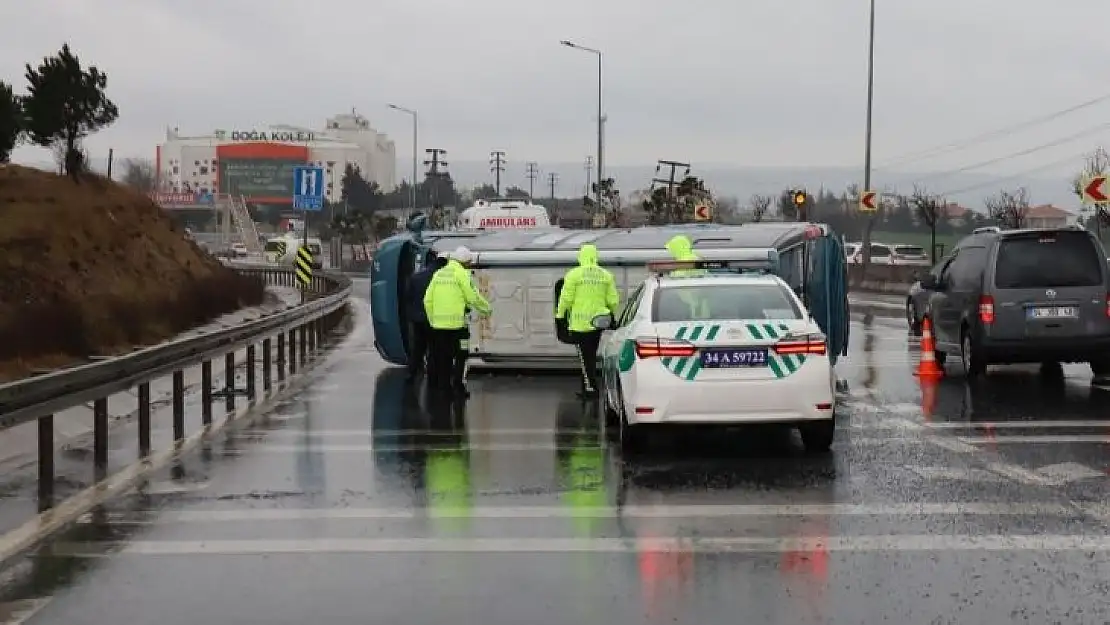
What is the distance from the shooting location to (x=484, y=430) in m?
13.1

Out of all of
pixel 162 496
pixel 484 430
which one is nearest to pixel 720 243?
pixel 484 430

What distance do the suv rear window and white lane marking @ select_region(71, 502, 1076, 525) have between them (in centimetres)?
747

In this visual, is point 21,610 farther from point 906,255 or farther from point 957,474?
point 906,255

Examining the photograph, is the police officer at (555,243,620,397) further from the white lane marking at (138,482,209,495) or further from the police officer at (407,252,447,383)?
the white lane marking at (138,482,209,495)

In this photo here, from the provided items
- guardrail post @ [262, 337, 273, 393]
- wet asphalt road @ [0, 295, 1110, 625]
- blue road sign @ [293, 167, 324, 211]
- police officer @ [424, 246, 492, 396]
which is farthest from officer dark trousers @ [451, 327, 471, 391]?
blue road sign @ [293, 167, 324, 211]

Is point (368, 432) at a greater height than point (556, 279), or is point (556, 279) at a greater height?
point (556, 279)

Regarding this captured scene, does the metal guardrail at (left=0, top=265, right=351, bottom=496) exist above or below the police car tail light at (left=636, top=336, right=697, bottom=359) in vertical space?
below

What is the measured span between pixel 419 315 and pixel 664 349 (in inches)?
269

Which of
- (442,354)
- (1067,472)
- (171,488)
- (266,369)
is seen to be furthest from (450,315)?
(1067,472)

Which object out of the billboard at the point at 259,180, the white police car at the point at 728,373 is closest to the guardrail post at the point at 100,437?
the white police car at the point at 728,373

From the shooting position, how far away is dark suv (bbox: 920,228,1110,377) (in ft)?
50.9

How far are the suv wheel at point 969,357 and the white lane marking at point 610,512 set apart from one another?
7597 mm

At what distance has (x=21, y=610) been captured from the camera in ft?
21.6

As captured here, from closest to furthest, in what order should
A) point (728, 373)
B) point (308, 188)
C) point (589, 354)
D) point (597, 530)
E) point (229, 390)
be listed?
point (597, 530) → point (728, 373) → point (229, 390) → point (589, 354) → point (308, 188)
